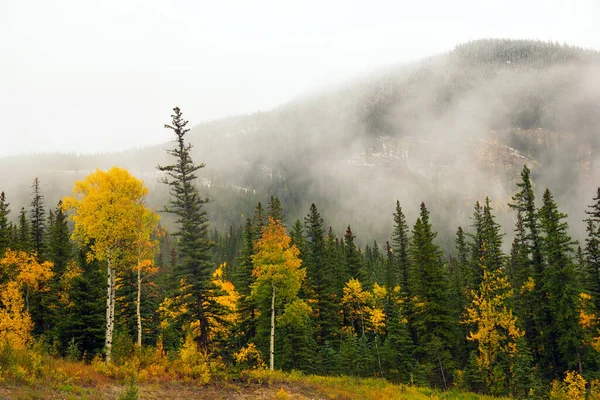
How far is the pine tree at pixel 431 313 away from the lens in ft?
115

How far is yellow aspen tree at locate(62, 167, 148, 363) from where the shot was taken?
2222 cm

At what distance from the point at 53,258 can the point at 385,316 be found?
44107 millimetres

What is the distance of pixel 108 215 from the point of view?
22.4 metres

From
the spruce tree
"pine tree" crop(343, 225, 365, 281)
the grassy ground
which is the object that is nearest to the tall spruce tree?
the grassy ground

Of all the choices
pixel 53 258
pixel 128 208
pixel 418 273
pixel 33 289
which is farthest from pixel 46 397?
pixel 53 258

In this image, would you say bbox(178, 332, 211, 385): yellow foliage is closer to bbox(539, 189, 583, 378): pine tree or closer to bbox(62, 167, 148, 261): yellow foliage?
bbox(62, 167, 148, 261): yellow foliage

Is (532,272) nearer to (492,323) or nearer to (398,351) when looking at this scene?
(492,323)

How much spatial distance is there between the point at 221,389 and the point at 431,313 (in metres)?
26.6

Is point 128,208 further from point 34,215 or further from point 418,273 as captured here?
point 418,273

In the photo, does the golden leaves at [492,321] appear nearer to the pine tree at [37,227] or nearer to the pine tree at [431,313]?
the pine tree at [431,313]

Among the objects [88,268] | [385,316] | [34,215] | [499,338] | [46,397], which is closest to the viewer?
[46,397]

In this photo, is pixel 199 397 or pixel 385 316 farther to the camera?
pixel 385 316

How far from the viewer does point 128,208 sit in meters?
23.5

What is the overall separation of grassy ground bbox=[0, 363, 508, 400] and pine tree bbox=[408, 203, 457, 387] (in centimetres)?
1534
